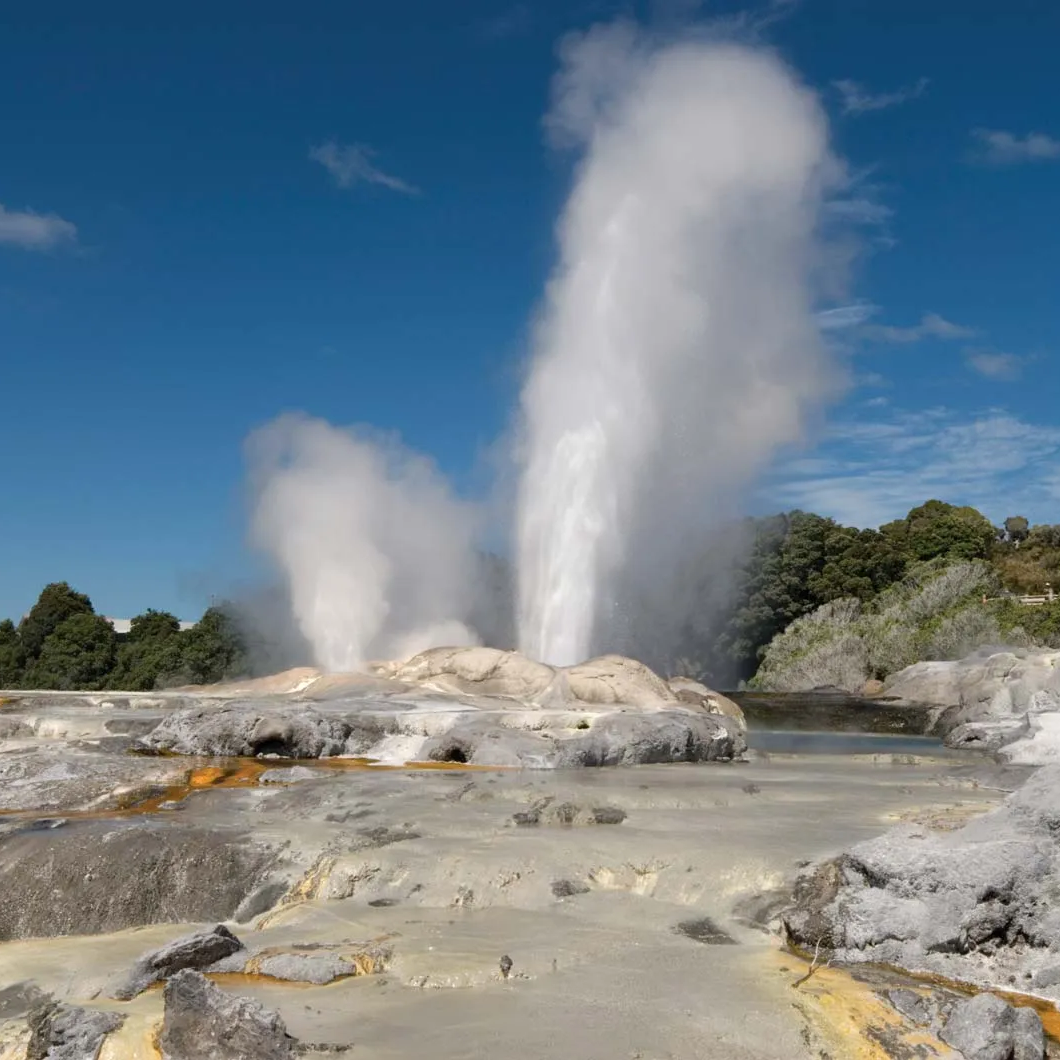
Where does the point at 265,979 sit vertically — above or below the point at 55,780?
below

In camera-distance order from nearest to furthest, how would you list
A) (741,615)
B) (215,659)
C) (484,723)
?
(484,723)
(215,659)
(741,615)

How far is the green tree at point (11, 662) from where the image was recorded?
4559 cm

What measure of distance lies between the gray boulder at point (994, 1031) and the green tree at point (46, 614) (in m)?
46.5

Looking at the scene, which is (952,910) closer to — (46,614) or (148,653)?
(148,653)

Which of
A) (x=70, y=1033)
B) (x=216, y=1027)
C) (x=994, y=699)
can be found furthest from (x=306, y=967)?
(x=994, y=699)

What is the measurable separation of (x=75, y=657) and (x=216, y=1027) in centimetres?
4243

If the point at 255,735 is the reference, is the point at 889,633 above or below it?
above

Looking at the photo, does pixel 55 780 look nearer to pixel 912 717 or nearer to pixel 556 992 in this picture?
pixel 556 992

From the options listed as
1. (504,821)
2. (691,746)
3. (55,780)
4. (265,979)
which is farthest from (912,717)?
(265,979)

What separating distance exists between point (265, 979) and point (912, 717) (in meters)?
24.1

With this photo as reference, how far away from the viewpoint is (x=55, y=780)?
12.6 meters

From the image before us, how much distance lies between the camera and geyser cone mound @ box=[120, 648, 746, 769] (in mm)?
15445

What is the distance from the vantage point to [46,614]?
4669cm

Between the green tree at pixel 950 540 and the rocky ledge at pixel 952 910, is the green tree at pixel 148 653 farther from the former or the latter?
the green tree at pixel 950 540
